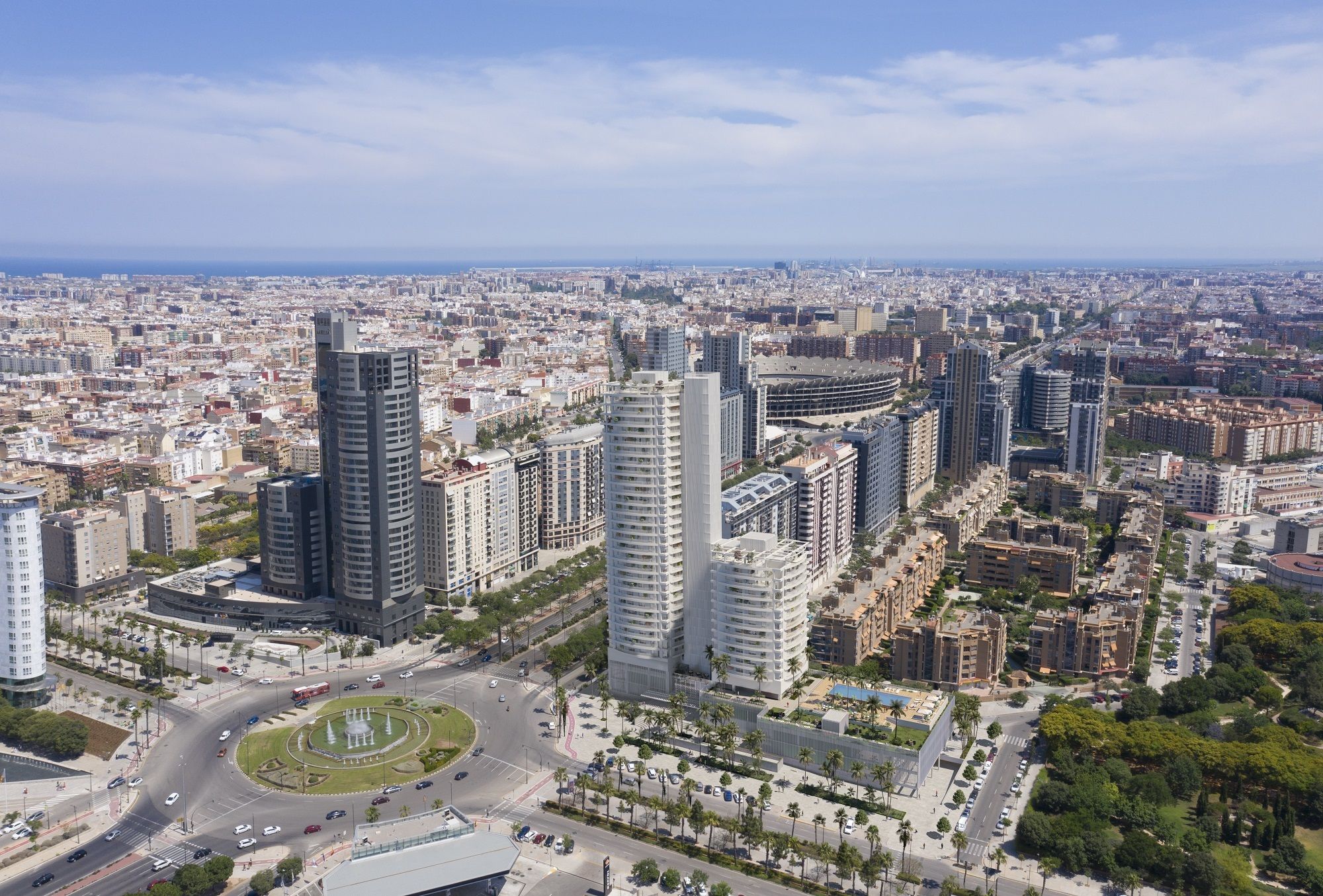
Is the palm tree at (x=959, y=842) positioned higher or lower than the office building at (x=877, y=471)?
lower

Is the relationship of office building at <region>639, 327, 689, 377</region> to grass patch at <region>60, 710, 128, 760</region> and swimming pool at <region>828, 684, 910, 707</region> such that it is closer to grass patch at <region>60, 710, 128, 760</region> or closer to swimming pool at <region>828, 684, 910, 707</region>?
swimming pool at <region>828, 684, 910, 707</region>

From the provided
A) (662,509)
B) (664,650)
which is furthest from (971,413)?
(664,650)

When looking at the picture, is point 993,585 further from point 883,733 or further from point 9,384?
point 9,384

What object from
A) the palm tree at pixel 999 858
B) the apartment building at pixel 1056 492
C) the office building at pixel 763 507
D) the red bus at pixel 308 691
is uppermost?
the office building at pixel 763 507

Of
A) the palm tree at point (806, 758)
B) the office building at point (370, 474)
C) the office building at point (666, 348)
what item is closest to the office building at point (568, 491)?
the office building at point (370, 474)

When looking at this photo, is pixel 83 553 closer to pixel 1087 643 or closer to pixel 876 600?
pixel 876 600

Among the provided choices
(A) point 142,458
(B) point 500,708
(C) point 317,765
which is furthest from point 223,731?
(A) point 142,458

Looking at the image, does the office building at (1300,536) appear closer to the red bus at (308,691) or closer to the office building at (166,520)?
the red bus at (308,691)
